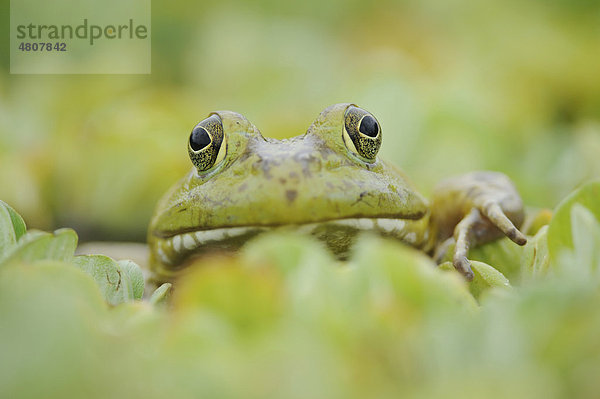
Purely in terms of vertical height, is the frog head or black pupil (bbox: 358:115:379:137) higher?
black pupil (bbox: 358:115:379:137)

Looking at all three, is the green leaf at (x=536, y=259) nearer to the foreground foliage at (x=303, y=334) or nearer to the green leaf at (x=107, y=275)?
the foreground foliage at (x=303, y=334)

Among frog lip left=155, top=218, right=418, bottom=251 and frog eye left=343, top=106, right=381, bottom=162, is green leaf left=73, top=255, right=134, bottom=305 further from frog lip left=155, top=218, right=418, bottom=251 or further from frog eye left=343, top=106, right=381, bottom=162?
frog eye left=343, top=106, right=381, bottom=162

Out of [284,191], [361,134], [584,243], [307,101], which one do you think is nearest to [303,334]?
[584,243]

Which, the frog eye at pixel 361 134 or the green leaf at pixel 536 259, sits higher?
the frog eye at pixel 361 134

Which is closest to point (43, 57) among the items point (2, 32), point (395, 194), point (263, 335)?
Result: point (2, 32)

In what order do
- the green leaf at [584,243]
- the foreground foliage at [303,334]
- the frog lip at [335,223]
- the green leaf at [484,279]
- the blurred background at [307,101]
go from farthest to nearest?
the blurred background at [307,101]
the frog lip at [335,223]
the green leaf at [484,279]
the green leaf at [584,243]
the foreground foliage at [303,334]

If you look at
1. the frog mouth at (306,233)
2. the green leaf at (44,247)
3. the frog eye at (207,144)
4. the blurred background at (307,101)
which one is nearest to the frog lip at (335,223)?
the frog mouth at (306,233)

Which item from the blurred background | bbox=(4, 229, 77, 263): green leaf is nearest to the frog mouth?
bbox=(4, 229, 77, 263): green leaf

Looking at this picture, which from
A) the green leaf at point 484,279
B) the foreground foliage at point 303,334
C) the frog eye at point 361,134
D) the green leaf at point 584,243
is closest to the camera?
the foreground foliage at point 303,334
